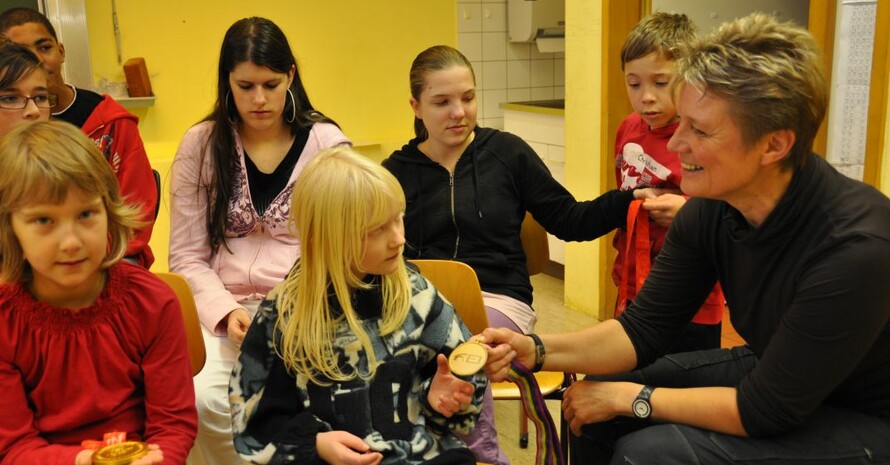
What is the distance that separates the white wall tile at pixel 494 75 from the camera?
4883 mm

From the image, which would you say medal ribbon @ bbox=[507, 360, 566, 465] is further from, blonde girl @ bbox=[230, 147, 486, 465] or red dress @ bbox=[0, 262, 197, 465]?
red dress @ bbox=[0, 262, 197, 465]

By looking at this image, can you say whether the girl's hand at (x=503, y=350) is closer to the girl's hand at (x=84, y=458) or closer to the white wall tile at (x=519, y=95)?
the girl's hand at (x=84, y=458)

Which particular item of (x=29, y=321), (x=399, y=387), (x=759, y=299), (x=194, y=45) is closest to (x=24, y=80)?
(x=29, y=321)

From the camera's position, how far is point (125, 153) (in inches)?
87.9

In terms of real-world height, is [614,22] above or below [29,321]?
above

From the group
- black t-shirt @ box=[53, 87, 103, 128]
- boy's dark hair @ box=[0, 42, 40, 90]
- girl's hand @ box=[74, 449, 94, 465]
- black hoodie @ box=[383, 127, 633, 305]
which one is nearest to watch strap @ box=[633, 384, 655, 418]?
black hoodie @ box=[383, 127, 633, 305]

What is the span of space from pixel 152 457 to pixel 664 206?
4.20 feet

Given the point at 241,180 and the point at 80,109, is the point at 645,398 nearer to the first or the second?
the point at 241,180

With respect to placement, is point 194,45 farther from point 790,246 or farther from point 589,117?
point 790,246

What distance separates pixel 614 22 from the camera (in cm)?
344

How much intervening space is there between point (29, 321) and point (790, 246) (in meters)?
1.37

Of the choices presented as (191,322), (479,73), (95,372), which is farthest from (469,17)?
(95,372)

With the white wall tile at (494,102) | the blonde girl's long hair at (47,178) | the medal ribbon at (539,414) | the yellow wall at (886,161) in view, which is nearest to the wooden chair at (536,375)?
the medal ribbon at (539,414)

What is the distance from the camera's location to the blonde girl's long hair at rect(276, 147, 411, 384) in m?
1.47
